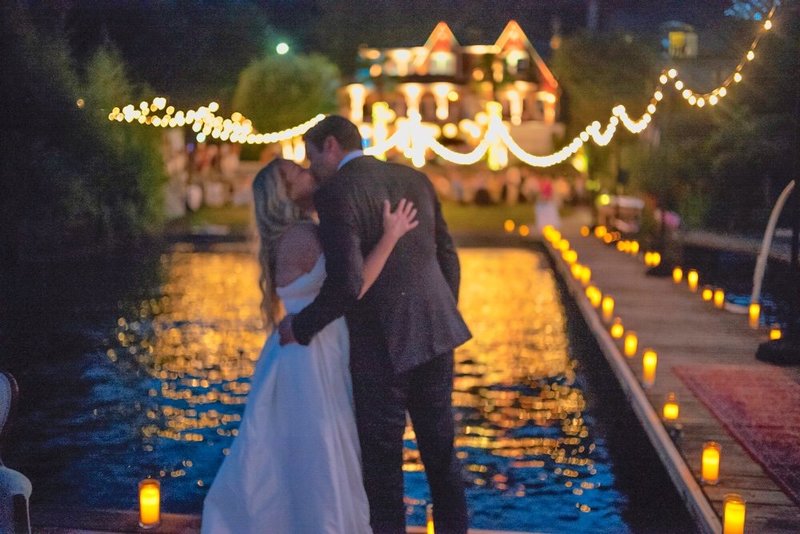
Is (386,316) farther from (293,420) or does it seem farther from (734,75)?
(734,75)

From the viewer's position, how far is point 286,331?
4320 mm

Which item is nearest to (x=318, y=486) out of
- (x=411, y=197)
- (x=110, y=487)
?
(x=411, y=197)

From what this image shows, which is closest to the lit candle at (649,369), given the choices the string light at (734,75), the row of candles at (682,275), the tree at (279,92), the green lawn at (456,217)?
the row of candles at (682,275)

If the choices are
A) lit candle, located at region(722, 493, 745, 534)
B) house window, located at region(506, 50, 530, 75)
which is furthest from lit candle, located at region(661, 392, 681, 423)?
house window, located at region(506, 50, 530, 75)

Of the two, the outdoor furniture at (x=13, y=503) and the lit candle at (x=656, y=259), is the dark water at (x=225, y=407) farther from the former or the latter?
the lit candle at (x=656, y=259)

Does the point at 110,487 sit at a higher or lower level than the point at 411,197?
lower

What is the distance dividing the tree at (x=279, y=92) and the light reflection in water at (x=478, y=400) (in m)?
29.9

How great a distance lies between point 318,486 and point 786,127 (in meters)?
14.5

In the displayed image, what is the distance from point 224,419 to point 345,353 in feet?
16.0

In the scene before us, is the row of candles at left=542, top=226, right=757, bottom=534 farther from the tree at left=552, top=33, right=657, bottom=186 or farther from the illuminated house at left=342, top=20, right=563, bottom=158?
the illuminated house at left=342, top=20, right=563, bottom=158

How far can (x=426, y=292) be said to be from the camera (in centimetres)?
423

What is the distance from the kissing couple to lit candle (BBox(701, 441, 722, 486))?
2.28m

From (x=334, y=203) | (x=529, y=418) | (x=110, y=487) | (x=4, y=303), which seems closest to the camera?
(x=334, y=203)

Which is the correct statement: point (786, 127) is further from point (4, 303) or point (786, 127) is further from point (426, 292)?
point (426, 292)
